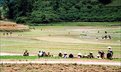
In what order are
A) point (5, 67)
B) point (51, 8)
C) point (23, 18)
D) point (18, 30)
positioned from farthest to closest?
point (51, 8)
point (23, 18)
point (18, 30)
point (5, 67)

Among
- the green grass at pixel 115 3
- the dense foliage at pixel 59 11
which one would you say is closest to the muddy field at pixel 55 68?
the dense foliage at pixel 59 11

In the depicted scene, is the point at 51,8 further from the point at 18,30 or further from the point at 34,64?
the point at 34,64

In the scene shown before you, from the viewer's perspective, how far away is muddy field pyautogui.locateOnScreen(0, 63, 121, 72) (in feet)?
82.6

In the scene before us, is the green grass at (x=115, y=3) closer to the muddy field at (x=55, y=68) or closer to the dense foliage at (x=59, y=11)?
the dense foliage at (x=59, y=11)

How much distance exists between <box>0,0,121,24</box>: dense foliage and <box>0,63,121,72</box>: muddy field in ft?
376

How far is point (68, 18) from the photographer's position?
14738cm

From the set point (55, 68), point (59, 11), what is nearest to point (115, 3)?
point (59, 11)

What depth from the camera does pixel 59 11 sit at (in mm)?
156250

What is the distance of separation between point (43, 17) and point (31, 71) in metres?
120

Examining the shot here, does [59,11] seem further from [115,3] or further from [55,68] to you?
[55,68]

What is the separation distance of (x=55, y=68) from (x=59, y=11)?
429ft

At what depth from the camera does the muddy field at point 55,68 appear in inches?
992

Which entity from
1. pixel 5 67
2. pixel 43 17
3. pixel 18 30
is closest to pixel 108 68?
pixel 5 67

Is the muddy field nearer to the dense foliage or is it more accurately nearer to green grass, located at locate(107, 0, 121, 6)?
the dense foliage
